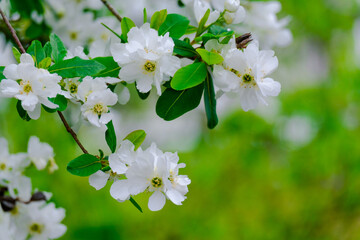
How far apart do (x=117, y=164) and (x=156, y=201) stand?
91 mm

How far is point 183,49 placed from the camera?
799 millimetres

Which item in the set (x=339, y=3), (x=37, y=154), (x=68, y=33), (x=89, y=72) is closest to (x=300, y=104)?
(x=339, y=3)

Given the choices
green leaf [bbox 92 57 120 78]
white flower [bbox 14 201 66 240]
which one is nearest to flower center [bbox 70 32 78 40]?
white flower [bbox 14 201 66 240]

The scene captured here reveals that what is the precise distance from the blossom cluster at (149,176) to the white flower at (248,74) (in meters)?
0.16

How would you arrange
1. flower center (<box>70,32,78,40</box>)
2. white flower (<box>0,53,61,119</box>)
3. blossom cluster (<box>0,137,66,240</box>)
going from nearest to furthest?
white flower (<box>0,53,61,119</box>) → blossom cluster (<box>0,137,66,240</box>) → flower center (<box>70,32,78,40</box>)

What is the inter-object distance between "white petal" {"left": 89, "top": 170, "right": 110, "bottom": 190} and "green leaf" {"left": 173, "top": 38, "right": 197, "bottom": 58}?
255 mm

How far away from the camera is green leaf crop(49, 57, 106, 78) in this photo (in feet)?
2.45

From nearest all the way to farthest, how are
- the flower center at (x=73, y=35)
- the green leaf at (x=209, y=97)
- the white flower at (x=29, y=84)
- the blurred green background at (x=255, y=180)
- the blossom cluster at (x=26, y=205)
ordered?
1. the white flower at (x=29, y=84)
2. the green leaf at (x=209, y=97)
3. the blossom cluster at (x=26, y=205)
4. the flower center at (x=73, y=35)
5. the blurred green background at (x=255, y=180)

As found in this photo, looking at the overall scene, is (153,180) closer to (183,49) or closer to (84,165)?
(84,165)

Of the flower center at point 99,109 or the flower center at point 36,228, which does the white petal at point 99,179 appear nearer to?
the flower center at point 99,109

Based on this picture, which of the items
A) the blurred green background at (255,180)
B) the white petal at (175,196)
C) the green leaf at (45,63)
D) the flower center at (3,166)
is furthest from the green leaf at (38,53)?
the blurred green background at (255,180)

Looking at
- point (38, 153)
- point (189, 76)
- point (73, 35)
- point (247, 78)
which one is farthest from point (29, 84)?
point (73, 35)

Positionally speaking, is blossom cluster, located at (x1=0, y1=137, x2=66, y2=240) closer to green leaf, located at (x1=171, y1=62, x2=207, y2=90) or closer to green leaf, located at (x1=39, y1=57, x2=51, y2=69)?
green leaf, located at (x1=39, y1=57, x2=51, y2=69)

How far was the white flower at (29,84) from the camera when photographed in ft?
2.30
